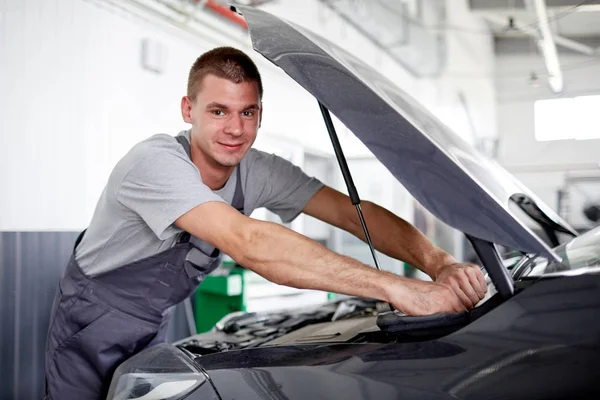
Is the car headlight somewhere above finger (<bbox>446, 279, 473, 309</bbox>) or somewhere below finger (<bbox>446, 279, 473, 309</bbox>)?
below

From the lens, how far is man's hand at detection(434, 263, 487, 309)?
0.99 meters

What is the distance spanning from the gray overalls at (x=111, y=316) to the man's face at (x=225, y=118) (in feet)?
0.80

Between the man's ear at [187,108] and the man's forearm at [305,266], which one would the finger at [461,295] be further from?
the man's ear at [187,108]

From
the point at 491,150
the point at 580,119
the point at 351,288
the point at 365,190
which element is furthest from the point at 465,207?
the point at 491,150

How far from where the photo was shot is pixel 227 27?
15.4 ft

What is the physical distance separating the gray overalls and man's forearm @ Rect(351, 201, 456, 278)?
1.48 feet

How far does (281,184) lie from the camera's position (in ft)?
5.74

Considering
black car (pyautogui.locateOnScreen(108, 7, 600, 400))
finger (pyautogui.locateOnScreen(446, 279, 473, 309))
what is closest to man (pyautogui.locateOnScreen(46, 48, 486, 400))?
finger (pyautogui.locateOnScreen(446, 279, 473, 309))

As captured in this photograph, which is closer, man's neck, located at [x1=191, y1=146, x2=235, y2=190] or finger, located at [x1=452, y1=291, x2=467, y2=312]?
finger, located at [x1=452, y1=291, x2=467, y2=312]

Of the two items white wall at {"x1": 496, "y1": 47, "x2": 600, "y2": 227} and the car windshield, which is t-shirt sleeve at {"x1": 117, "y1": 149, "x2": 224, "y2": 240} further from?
white wall at {"x1": 496, "y1": 47, "x2": 600, "y2": 227}

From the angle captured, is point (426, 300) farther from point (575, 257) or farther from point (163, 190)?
point (163, 190)

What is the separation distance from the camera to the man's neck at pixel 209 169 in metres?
1.55

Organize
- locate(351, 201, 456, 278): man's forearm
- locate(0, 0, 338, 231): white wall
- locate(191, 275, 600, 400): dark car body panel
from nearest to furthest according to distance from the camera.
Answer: locate(191, 275, 600, 400): dark car body panel, locate(351, 201, 456, 278): man's forearm, locate(0, 0, 338, 231): white wall

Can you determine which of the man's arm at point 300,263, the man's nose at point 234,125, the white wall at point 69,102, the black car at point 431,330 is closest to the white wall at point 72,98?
the white wall at point 69,102
